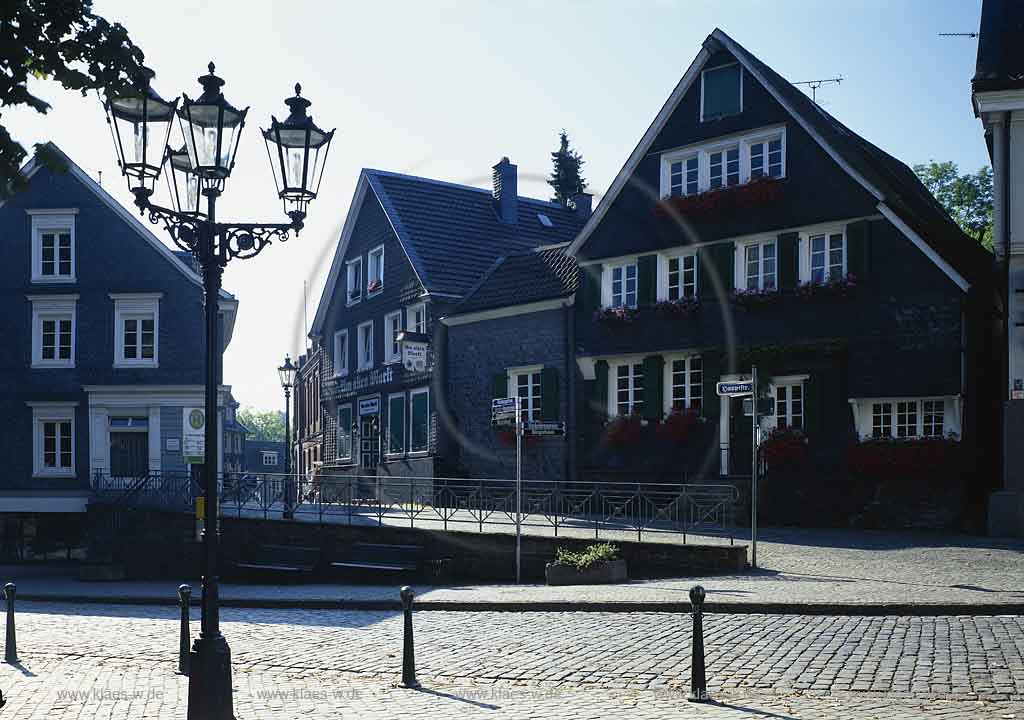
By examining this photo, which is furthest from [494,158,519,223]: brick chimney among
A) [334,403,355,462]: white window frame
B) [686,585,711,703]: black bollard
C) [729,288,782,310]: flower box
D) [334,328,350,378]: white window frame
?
[686,585,711,703]: black bollard

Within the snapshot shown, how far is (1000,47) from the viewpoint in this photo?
1028 inches

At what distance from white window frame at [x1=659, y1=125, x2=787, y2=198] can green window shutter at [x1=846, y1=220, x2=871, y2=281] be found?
245 cm

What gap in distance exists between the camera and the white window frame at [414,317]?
133 ft

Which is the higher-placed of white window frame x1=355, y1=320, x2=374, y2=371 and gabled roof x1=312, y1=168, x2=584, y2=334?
gabled roof x1=312, y1=168, x2=584, y2=334

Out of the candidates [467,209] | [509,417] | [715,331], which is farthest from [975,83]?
[467,209]

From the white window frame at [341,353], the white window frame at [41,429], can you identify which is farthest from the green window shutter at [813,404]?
the white window frame at [41,429]

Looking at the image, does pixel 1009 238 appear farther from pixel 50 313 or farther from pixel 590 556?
pixel 50 313

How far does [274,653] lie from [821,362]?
16.6m

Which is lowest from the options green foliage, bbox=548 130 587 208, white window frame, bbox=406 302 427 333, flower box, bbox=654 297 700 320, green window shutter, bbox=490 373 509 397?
green window shutter, bbox=490 373 509 397

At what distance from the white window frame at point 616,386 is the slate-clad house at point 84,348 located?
13589 millimetres

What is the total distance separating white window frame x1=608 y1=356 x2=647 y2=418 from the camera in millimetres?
32500

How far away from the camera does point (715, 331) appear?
30.8m

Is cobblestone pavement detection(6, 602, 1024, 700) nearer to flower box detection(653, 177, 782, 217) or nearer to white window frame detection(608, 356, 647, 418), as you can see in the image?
white window frame detection(608, 356, 647, 418)

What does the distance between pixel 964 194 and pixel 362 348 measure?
2365cm
